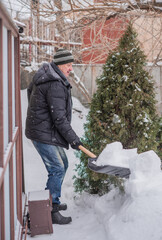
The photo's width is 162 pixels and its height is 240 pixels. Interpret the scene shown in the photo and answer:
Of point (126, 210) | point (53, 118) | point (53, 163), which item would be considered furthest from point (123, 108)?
point (126, 210)

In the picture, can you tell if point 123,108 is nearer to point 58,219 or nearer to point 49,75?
point 49,75

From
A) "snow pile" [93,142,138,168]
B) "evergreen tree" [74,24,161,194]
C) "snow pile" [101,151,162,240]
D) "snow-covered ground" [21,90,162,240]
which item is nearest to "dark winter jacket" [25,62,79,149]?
"snow pile" [93,142,138,168]

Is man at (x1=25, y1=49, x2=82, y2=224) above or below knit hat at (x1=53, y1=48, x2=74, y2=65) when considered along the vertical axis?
below

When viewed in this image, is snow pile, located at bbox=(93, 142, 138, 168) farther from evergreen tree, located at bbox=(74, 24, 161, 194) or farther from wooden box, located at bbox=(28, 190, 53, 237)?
wooden box, located at bbox=(28, 190, 53, 237)

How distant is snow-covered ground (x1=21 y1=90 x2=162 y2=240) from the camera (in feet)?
9.43

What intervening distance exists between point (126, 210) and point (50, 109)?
132 centimetres

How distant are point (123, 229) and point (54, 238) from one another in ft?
2.79

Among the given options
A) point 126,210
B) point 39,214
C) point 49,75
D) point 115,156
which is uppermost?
point 49,75

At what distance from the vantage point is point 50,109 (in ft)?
11.9

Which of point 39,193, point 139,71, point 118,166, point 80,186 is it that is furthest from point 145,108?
point 39,193

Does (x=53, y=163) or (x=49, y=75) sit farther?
(x=53, y=163)

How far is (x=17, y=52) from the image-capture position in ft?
10.6

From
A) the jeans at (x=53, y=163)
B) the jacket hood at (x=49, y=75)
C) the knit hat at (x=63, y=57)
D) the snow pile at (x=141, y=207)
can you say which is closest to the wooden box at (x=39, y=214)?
the jeans at (x=53, y=163)

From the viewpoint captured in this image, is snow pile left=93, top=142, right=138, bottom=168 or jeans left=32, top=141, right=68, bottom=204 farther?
jeans left=32, top=141, right=68, bottom=204
